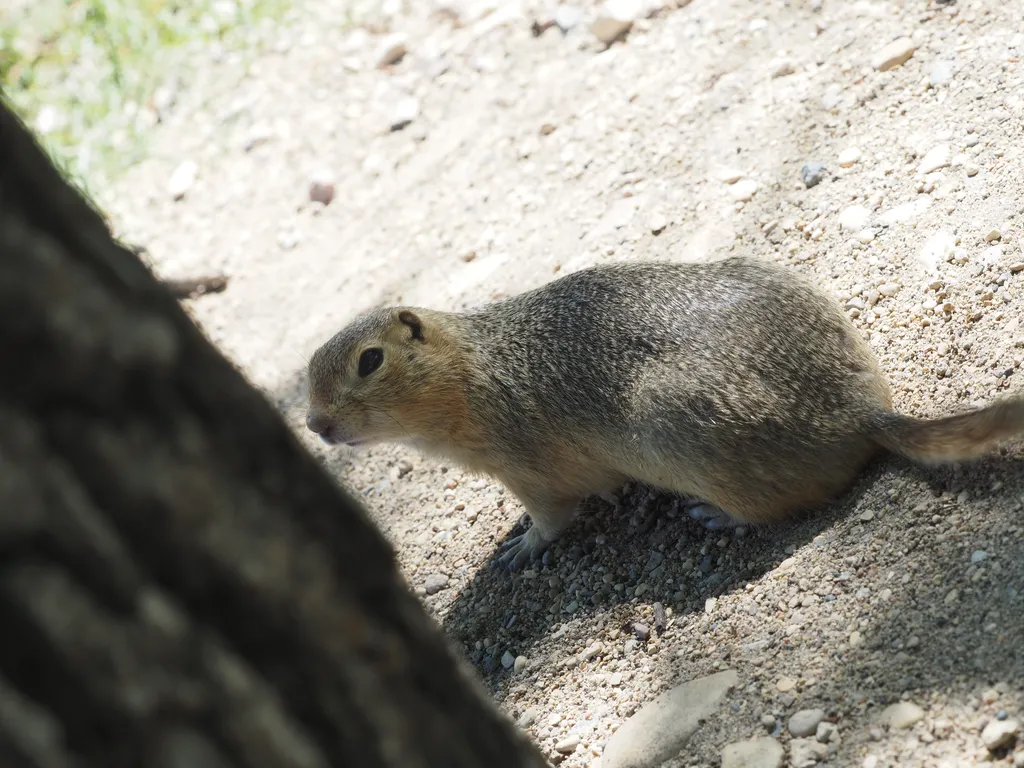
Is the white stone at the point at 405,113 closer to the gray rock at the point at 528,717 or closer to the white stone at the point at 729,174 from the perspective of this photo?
the white stone at the point at 729,174

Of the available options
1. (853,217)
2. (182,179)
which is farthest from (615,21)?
(182,179)

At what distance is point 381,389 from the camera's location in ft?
14.0

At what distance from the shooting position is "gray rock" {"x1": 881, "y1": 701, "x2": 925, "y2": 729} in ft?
8.25

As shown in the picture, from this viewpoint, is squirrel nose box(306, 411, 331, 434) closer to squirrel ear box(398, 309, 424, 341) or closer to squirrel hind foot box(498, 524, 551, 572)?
squirrel ear box(398, 309, 424, 341)

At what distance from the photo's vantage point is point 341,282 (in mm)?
6281

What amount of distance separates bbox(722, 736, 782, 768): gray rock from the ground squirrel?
100 centimetres

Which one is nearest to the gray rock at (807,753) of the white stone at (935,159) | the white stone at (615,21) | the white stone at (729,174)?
the white stone at (935,159)

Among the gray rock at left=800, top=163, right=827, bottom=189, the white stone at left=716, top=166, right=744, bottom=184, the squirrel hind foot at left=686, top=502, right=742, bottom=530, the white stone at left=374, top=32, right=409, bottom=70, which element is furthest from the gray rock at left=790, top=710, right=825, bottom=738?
the white stone at left=374, top=32, right=409, bottom=70

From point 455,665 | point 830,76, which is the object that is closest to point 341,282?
point 830,76

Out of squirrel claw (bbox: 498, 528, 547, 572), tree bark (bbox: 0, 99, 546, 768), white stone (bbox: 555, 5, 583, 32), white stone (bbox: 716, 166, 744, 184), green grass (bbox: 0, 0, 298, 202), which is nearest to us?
tree bark (bbox: 0, 99, 546, 768)

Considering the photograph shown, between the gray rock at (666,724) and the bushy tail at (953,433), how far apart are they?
0.92 m

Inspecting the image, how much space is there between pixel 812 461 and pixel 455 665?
2101mm

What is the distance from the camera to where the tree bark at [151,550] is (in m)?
1.20

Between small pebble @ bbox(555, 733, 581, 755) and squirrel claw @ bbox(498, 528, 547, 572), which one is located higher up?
squirrel claw @ bbox(498, 528, 547, 572)
